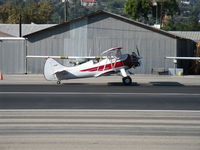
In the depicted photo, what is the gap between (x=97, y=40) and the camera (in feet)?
133

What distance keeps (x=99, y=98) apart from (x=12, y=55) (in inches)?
781

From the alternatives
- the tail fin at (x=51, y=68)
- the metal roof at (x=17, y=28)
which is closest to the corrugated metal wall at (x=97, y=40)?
the tail fin at (x=51, y=68)

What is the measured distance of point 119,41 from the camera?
40.3m

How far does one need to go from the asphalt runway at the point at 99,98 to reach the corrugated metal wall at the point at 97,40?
12.9 metres

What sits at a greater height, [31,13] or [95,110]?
[31,13]

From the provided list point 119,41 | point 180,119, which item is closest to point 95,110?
point 180,119

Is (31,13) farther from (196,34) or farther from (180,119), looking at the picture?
(180,119)

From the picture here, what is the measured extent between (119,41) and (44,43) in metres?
5.53

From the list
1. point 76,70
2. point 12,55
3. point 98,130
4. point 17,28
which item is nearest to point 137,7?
point 17,28

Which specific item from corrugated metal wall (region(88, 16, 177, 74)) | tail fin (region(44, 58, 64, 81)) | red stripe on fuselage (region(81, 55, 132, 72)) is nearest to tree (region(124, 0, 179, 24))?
corrugated metal wall (region(88, 16, 177, 74))

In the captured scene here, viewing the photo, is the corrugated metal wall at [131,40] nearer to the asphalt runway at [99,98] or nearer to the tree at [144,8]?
the asphalt runway at [99,98]

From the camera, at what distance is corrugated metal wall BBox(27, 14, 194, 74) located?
40.2 metres
